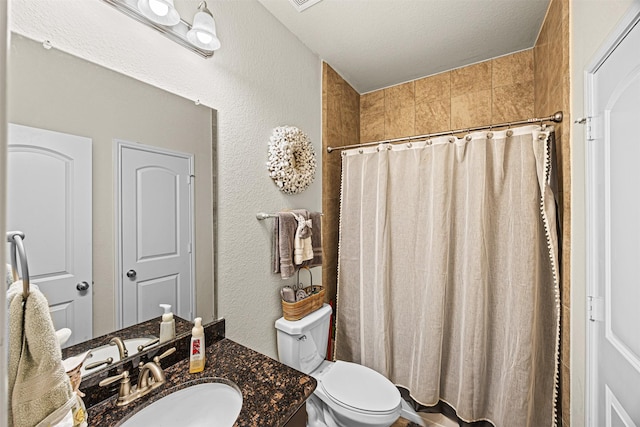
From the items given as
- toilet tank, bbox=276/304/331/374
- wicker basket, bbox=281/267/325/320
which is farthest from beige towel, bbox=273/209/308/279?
toilet tank, bbox=276/304/331/374

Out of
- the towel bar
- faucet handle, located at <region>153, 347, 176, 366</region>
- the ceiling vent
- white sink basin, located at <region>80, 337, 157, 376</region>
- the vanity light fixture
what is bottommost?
faucet handle, located at <region>153, 347, 176, 366</region>

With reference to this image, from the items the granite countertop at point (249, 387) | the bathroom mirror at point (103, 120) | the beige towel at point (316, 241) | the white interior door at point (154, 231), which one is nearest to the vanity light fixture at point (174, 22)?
the bathroom mirror at point (103, 120)

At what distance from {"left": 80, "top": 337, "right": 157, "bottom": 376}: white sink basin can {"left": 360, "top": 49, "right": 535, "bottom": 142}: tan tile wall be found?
220 centimetres

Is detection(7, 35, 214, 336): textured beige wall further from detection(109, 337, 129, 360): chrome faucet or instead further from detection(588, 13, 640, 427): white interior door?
detection(588, 13, 640, 427): white interior door

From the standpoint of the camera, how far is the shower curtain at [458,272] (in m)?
1.36

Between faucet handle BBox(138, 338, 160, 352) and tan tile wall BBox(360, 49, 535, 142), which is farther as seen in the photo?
tan tile wall BBox(360, 49, 535, 142)

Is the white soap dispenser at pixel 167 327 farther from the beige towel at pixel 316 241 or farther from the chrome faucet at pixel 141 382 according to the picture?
the beige towel at pixel 316 241

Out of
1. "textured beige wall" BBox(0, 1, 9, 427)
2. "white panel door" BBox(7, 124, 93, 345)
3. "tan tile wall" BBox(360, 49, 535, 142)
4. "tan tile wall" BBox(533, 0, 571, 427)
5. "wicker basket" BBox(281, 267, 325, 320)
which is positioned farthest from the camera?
"tan tile wall" BBox(360, 49, 535, 142)

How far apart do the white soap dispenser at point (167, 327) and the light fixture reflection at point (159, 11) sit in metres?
1.07

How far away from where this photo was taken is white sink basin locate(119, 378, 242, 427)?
0.84 metres

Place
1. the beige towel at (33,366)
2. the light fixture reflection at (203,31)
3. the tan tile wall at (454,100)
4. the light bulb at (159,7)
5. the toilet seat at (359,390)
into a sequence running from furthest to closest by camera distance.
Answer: the tan tile wall at (454,100), the toilet seat at (359,390), the light fixture reflection at (203,31), the light bulb at (159,7), the beige towel at (33,366)

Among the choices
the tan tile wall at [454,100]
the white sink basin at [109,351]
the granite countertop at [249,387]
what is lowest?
the granite countertop at [249,387]

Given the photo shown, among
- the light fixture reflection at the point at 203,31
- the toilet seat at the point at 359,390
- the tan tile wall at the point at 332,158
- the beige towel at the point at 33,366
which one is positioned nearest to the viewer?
the beige towel at the point at 33,366

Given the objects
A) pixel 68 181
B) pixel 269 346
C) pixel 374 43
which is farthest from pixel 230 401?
pixel 374 43
